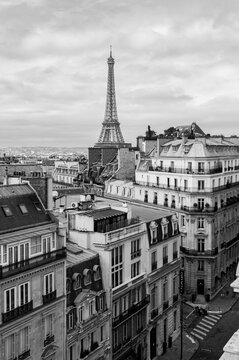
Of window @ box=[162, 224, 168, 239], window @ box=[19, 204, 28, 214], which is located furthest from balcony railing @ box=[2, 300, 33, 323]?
window @ box=[162, 224, 168, 239]

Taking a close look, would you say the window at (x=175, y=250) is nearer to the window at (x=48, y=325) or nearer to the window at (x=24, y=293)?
the window at (x=48, y=325)

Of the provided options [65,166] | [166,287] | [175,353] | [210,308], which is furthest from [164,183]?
[65,166]

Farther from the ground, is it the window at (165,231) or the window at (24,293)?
the window at (165,231)

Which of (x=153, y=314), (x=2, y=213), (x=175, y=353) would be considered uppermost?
(x=2, y=213)

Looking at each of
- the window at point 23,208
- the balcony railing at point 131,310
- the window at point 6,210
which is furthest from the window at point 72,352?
the window at point 6,210

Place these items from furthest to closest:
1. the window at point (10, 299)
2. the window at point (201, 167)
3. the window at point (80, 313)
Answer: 1. the window at point (201, 167)
2. the window at point (80, 313)
3. the window at point (10, 299)

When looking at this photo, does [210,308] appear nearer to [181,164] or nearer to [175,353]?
[175,353]

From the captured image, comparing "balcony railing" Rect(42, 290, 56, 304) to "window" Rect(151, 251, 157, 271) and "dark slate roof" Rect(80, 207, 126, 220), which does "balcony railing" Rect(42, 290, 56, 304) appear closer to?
"dark slate roof" Rect(80, 207, 126, 220)
